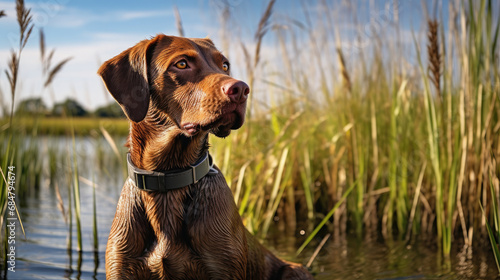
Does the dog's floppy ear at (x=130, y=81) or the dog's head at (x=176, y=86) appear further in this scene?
the dog's floppy ear at (x=130, y=81)

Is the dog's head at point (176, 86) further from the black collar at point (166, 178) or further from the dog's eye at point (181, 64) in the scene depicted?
the black collar at point (166, 178)

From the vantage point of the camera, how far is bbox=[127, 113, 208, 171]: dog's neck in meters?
2.55

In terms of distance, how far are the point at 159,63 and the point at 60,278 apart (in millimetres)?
2154

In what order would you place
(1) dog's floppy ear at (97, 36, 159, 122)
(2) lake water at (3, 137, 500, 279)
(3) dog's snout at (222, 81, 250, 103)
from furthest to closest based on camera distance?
(2) lake water at (3, 137, 500, 279), (1) dog's floppy ear at (97, 36, 159, 122), (3) dog's snout at (222, 81, 250, 103)

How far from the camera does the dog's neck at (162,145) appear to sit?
2.55 meters

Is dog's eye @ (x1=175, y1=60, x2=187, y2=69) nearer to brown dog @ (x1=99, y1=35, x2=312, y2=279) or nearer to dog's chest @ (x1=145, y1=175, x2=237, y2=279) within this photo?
→ brown dog @ (x1=99, y1=35, x2=312, y2=279)

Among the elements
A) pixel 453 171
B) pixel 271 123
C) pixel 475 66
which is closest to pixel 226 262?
pixel 453 171

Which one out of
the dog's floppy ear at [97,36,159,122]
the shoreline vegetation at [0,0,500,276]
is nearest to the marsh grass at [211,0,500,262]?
the shoreline vegetation at [0,0,500,276]

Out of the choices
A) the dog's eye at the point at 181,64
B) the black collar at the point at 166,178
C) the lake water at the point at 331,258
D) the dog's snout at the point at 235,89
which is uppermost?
the dog's eye at the point at 181,64

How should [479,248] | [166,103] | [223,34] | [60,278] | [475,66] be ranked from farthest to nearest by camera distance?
[223,34], [479,248], [475,66], [60,278], [166,103]

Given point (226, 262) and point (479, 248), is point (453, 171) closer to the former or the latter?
point (479, 248)

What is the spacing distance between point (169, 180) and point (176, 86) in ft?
1.57

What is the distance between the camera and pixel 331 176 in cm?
594

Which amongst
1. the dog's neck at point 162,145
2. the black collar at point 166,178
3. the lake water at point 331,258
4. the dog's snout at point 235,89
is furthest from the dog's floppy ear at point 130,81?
the lake water at point 331,258
